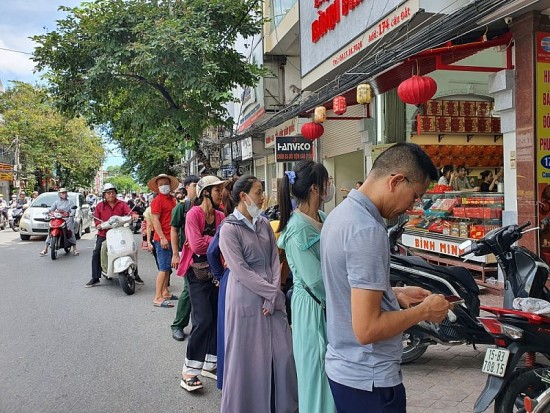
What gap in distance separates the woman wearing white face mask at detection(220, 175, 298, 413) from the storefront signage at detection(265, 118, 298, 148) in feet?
40.1

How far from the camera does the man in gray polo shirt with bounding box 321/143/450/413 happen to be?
1.58 m

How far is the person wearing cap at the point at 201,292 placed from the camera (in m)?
3.90

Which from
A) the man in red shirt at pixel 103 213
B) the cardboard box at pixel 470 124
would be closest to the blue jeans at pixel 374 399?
the man in red shirt at pixel 103 213

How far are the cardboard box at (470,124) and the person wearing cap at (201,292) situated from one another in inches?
331

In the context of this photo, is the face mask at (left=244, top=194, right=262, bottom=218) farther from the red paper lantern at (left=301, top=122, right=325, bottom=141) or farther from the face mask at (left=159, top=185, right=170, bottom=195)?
the red paper lantern at (left=301, top=122, right=325, bottom=141)

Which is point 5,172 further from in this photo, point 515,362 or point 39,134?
point 515,362

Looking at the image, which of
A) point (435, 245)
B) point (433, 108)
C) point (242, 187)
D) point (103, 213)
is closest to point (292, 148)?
point (433, 108)

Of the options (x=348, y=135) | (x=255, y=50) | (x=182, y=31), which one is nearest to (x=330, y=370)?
(x=182, y=31)

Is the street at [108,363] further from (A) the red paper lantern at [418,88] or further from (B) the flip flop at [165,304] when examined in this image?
(A) the red paper lantern at [418,88]

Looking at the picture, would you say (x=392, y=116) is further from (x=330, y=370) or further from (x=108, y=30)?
(x=330, y=370)

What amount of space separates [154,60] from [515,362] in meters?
9.12

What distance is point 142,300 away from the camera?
7.08 metres

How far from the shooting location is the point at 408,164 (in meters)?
1.69

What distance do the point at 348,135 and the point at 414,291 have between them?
1133 cm
